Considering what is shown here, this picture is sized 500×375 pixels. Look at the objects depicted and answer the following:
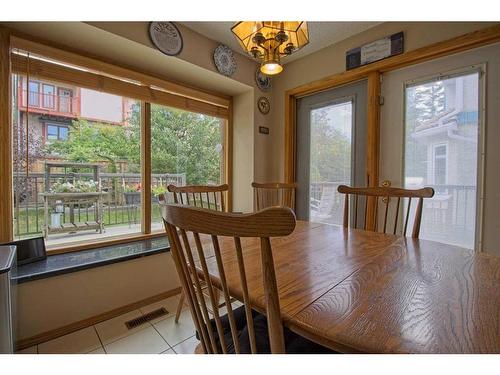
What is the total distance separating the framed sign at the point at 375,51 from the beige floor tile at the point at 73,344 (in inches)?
113

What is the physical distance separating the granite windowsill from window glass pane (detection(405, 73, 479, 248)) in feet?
7.07

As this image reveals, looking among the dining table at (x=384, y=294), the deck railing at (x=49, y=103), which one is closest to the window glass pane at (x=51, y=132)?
the deck railing at (x=49, y=103)

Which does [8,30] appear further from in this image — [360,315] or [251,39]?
[360,315]

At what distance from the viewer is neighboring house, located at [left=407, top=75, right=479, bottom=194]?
169 centimetres

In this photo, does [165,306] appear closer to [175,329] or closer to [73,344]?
[175,329]

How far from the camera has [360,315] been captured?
0.53m

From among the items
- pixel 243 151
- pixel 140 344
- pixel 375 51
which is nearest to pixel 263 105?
Answer: pixel 243 151

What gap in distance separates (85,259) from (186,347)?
3.08 feet

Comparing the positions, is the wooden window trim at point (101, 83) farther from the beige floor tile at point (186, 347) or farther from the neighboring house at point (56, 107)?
the beige floor tile at point (186, 347)

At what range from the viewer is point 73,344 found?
4.83ft

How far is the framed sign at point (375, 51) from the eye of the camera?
195 centimetres
